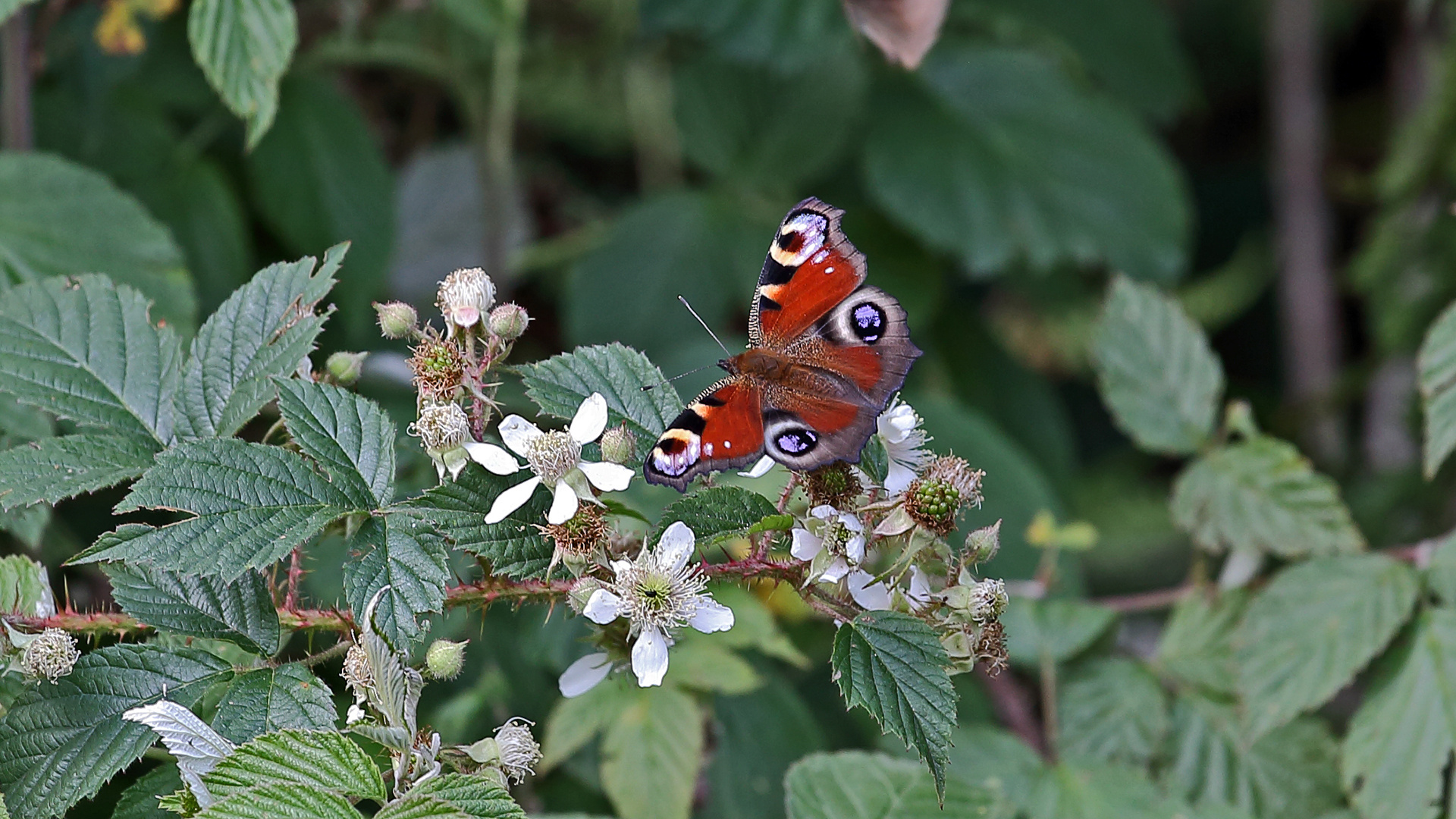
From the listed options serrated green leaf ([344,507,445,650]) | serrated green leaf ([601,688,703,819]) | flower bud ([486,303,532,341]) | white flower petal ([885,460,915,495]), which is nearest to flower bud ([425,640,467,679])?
serrated green leaf ([344,507,445,650])

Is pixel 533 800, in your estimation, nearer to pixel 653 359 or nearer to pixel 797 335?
pixel 797 335

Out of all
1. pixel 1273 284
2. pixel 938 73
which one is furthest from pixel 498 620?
pixel 1273 284

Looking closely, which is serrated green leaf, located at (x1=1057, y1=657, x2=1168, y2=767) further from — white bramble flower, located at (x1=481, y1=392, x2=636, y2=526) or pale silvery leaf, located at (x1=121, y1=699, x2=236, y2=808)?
pale silvery leaf, located at (x1=121, y1=699, x2=236, y2=808)

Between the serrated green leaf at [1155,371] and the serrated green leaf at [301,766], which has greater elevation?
the serrated green leaf at [301,766]

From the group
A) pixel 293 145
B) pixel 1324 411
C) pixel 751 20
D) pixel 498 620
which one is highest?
pixel 751 20

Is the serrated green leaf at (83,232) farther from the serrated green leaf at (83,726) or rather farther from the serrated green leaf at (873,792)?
the serrated green leaf at (873,792)

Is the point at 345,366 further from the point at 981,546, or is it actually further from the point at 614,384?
the point at 981,546

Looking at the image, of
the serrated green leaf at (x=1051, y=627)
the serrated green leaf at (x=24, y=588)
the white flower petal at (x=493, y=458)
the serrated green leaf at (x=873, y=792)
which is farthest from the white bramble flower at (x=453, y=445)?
the serrated green leaf at (x=1051, y=627)
